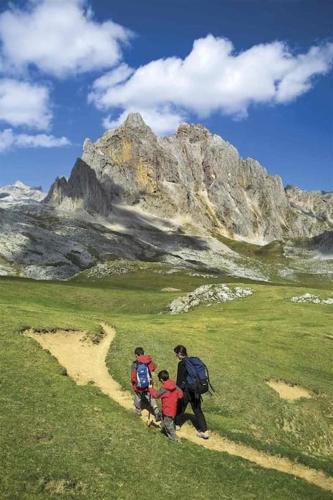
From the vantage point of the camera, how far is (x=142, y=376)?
3114cm

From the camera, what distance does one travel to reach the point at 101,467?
75.6 feet

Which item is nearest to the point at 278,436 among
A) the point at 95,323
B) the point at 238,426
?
→ the point at 238,426

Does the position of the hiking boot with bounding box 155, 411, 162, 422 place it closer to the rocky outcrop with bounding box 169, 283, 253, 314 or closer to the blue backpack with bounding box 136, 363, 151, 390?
the blue backpack with bounding box 136, 363, 151, 390

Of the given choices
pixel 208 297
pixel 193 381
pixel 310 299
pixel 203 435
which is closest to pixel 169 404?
pixel 193 381

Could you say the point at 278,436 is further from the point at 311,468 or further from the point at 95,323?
the point at 95,323

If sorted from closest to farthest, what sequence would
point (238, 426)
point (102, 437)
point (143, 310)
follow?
point (102, 437) → point (238, 426) → point (143, 310)

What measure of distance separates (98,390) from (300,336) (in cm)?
3495

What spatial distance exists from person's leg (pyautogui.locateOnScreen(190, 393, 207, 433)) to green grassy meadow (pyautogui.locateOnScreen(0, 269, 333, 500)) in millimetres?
1881

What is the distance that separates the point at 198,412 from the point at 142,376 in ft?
13.1

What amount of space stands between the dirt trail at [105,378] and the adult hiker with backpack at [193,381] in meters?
1.13

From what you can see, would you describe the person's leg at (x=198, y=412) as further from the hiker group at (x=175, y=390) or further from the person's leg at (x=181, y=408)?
the person's leg at (x=181, y=408)

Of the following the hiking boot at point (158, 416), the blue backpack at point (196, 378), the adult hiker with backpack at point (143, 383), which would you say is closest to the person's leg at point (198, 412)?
the blue backpack at point (196, 378)

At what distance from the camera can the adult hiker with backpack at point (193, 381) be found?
29906mm

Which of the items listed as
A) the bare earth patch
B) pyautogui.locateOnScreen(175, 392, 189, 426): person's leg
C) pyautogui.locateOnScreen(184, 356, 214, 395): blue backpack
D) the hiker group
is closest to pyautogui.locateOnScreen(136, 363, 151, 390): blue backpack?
the hiker group
